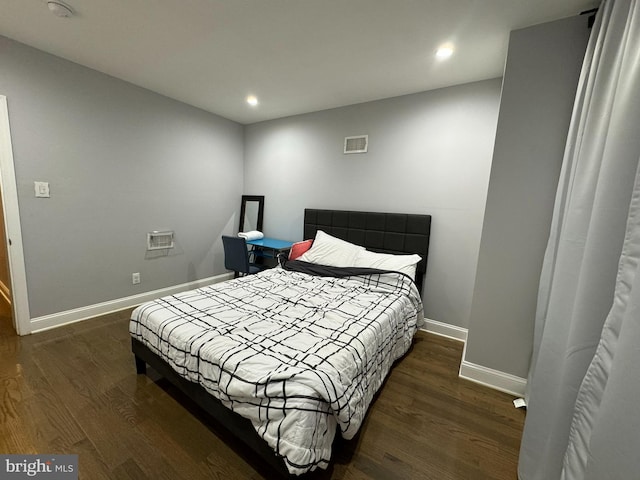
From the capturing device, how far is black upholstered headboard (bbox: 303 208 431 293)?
9.27ft

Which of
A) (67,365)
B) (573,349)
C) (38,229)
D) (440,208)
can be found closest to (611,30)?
(573,349)

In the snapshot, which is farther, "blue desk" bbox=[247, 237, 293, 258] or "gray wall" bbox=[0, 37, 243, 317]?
"blue desk" bbox=[247, 237, 293, 258]

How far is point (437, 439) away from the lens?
5.04ft

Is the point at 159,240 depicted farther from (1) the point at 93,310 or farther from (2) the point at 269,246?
(2) the point at 269,246

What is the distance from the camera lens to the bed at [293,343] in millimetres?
1136

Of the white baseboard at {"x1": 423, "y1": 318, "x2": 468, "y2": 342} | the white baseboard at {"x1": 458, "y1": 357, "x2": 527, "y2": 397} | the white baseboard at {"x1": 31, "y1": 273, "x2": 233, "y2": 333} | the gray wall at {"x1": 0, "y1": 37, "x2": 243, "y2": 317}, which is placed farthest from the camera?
the white baseboard at {"x1": 423, "y1": 318, "x2": 468, "y2": 342}

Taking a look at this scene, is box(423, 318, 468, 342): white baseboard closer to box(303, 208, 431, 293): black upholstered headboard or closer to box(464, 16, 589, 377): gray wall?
box(303, 208, 431, 293): black upholstered headboard

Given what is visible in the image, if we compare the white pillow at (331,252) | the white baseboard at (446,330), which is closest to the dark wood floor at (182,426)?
the white baseboard at (446,330)

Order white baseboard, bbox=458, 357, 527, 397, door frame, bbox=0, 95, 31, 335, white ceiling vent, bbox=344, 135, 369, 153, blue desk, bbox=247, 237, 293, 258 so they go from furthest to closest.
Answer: blue desk, bbox=247, 237, 293, 258 → white ceiling vent, bbox=344, 135, 369, 153 → door frame, bbox=0, 95, 31, 335 → white baseboard, bbox=458, 357, 527, 397

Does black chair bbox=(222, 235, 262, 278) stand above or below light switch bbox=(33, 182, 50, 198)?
below

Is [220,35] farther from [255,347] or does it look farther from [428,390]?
[428,390]

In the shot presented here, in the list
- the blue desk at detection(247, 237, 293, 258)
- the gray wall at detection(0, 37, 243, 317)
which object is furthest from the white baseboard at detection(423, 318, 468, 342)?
the gray wall at detection(0, 37, 243, 317)

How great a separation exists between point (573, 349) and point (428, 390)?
120 centimetres

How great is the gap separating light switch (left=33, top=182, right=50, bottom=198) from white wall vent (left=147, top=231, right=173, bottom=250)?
0.99m
